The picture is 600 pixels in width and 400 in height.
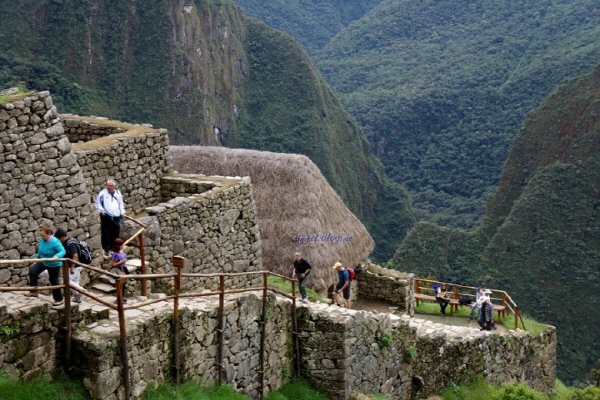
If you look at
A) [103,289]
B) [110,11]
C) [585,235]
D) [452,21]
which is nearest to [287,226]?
[103,289]

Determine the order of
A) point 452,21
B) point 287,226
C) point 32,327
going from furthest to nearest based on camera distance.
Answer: point 452,21 < point 287,226 < point 32,327

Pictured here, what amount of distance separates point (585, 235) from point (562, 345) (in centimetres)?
2008

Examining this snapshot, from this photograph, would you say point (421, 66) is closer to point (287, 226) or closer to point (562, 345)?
point (562, 345)

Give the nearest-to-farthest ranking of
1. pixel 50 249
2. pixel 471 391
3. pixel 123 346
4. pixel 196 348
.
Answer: pixel 123 346 < pixel 50 249 < pixel 196 348 < pixel 471 391

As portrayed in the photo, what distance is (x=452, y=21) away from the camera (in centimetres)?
19638

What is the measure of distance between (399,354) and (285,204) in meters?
7.84

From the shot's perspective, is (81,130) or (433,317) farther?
(433,317)

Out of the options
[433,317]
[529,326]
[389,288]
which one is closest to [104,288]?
[389,288]

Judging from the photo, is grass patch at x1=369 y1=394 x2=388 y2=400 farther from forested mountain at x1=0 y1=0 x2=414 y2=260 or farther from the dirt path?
forested mountain at x1=0 y1=0 x2=414 y2=260

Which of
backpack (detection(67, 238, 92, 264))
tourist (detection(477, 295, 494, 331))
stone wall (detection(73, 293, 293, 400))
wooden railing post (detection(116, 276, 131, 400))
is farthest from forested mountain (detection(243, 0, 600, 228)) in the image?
wooden railing post (detection(116, 276, 131, 400))

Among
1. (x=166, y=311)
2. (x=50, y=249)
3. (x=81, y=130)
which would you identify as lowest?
(x=166, y=311)

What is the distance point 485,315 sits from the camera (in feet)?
64.2

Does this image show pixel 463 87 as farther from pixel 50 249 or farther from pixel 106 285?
pixel 50 249

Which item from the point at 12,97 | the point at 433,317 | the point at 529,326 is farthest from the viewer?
the point at 529,326
